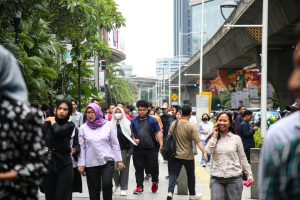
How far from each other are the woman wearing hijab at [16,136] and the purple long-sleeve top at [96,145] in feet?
18.9

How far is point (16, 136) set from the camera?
289 cm

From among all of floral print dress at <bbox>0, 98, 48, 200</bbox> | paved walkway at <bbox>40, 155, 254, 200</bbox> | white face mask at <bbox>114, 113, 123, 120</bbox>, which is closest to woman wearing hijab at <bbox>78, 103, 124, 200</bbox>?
paved walkway at <bbox>40, 155, 254, 200</bbox>

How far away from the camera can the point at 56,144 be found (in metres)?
7.52

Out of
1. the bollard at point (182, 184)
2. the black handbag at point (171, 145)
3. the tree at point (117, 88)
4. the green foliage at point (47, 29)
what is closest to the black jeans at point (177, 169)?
the black handbag at point (171, 145)

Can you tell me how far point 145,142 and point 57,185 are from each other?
547 centimetres

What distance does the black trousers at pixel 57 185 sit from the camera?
24.0 ft

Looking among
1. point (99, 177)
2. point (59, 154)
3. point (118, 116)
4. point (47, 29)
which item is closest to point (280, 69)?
point (47, 29)

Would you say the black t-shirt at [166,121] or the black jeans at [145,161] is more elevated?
the black t-shirt at [166,121]

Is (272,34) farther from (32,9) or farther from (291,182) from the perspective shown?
(291,182)

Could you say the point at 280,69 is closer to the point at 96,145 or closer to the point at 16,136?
the point at 96,145

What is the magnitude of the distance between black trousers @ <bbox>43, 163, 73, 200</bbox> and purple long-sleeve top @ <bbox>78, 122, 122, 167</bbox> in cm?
130

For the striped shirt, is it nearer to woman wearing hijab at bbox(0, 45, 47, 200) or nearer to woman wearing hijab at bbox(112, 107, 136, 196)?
woman wearing hijab at bbox(112, 107, 136, 196)

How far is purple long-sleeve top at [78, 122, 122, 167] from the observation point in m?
8.76

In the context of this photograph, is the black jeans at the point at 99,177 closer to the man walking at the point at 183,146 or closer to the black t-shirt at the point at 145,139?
the man walking at the point at 183,146
